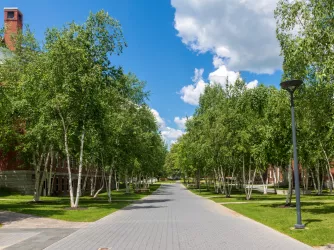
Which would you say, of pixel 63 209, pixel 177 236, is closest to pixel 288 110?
pixel 177 236

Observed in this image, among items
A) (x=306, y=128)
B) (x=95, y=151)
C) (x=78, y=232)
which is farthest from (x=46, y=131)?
(x=306, y=128)

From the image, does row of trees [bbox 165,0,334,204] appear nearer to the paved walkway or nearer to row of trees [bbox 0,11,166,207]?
the paved walkway

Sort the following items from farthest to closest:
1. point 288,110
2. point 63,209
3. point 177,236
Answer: point 63,209, point 288,110, point 177,236

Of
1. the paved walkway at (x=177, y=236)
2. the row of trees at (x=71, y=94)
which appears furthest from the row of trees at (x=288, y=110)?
the row of trees at (x=71, y=94)

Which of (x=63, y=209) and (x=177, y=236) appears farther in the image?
(x=63, y=209)

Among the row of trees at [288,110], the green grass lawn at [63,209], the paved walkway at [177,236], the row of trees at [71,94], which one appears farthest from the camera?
the row of trees at [71,94]

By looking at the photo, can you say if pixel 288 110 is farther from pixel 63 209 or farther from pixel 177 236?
pixel 63 209

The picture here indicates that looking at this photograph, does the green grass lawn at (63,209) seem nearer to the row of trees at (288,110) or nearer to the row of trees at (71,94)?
the row of trees at (71,94)

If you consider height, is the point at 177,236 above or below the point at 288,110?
below

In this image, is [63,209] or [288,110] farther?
[63,209]

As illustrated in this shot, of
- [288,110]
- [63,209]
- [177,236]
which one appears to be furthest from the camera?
[63,209]

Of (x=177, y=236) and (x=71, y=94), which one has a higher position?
(x=71, y=94)

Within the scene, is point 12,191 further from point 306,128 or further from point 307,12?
point 307,12

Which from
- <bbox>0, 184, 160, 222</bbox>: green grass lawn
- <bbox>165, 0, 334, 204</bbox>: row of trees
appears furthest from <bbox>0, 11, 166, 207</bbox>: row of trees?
<bbox>165, 0, 334, 204</bbox>: row of trees
